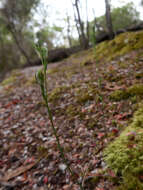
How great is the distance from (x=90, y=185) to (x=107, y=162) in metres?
0.40

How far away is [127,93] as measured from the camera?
142 inches

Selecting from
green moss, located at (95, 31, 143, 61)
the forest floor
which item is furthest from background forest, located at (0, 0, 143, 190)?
green moss, located at (95, 31, 143, 61)

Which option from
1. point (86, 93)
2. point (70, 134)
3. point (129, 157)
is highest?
point (86, 93)

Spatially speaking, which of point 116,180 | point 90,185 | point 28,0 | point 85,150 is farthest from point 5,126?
→ point 28,0

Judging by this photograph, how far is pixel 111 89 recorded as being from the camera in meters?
4.15

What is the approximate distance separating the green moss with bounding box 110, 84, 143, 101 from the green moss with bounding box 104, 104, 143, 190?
3.93ft

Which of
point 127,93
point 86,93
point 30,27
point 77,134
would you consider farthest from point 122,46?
point 30,27

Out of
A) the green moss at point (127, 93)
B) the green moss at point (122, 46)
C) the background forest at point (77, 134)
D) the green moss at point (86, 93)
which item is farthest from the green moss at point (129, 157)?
the green moss at point (122, 46)

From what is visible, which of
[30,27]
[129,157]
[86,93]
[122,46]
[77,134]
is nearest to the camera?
[129,157]

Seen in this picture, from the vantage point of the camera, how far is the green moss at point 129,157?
5.51 ft

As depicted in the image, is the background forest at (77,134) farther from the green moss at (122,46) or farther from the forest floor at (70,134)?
the green moss at (122,46)

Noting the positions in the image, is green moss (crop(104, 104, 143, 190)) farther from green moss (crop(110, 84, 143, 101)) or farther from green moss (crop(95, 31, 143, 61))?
green moss (crop(95, 31, 143, 61))

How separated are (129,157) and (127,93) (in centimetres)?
204

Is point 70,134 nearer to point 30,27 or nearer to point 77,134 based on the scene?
point 77,134
